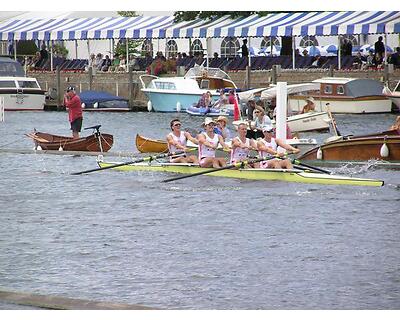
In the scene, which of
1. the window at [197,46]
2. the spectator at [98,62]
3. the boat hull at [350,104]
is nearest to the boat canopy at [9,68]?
the spectator at [98,62]

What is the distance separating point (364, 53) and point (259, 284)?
40.2 metres

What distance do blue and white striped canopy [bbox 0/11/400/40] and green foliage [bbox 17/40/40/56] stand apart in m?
8.14

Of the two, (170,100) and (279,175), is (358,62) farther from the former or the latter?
(279,175)

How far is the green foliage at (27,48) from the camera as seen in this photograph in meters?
68.6

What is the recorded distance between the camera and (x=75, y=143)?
1350 inches

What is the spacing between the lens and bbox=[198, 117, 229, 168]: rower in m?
26.9

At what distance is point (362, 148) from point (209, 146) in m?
4.49

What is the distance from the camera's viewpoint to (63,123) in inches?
2035

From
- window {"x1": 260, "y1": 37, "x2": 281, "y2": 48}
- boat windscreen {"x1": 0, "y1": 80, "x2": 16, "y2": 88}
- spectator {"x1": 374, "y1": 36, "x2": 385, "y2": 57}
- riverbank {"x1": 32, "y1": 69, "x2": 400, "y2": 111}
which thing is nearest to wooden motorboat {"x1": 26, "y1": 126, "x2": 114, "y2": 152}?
riverbank {"x1": 32, "y1": 69, "x2": 400, "y2": 111}

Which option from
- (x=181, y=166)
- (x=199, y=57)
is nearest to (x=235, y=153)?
(x=181, y=166)

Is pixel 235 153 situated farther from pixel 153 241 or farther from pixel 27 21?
pixel 27 21

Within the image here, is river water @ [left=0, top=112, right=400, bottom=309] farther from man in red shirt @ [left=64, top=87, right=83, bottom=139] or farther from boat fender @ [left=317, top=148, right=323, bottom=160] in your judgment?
man in red shirt @ [left=64, top=87, right=83, bottom=139]

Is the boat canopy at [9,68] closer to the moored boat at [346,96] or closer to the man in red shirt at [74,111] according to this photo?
the moored boat at [346,96]
